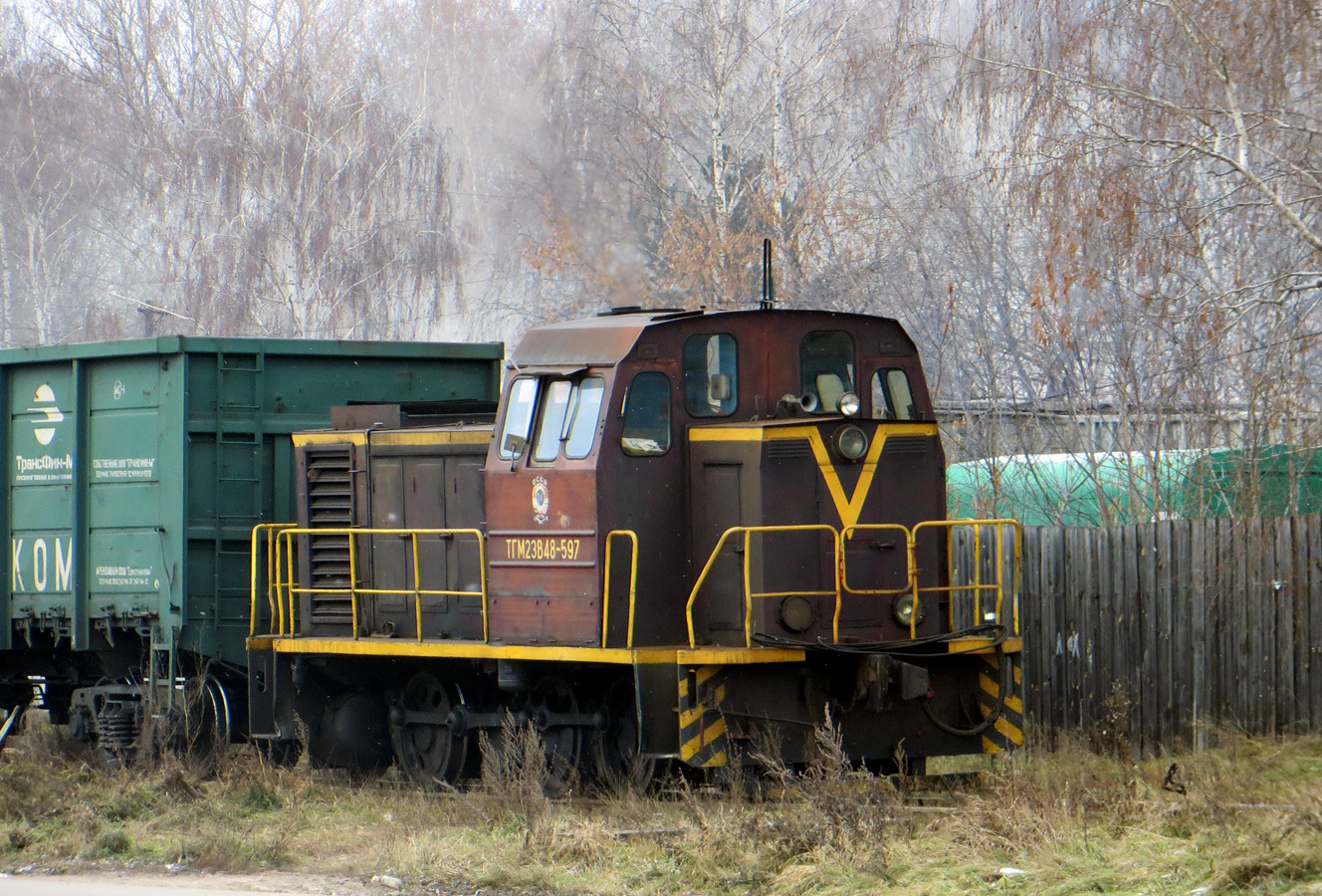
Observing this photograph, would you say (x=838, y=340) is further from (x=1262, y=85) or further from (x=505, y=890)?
(x=505, y=890)

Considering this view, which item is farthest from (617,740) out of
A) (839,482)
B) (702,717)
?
(839,482)

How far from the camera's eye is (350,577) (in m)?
12.3

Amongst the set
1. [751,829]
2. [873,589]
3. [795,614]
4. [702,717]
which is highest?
[873,589]

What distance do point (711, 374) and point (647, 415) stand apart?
0.57 m

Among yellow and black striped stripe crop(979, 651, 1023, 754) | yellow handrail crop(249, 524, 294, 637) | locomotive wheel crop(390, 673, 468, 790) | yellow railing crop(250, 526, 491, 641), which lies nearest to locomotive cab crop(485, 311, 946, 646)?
yellow railing crop(250, 526, 491, 641)

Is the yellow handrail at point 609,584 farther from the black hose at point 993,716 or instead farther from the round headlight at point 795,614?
the black hose at point 993,716

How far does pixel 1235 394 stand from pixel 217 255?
2625 centimetres

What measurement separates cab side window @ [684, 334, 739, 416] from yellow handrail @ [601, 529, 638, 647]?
107 cm

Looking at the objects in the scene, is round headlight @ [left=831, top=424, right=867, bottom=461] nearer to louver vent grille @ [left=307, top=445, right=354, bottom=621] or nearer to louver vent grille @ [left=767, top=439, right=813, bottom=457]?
louver vent grille @ [left=767, top=439, right=813, bottom=457]

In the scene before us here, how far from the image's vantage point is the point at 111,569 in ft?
42.8

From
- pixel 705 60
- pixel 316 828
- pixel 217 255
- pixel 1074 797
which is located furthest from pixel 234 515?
pixel 217 255

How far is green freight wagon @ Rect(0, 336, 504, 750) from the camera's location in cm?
1264

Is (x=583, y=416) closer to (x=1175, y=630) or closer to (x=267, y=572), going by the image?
(x=267, y=572)

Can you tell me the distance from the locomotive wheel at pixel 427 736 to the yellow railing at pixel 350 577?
0.66m
